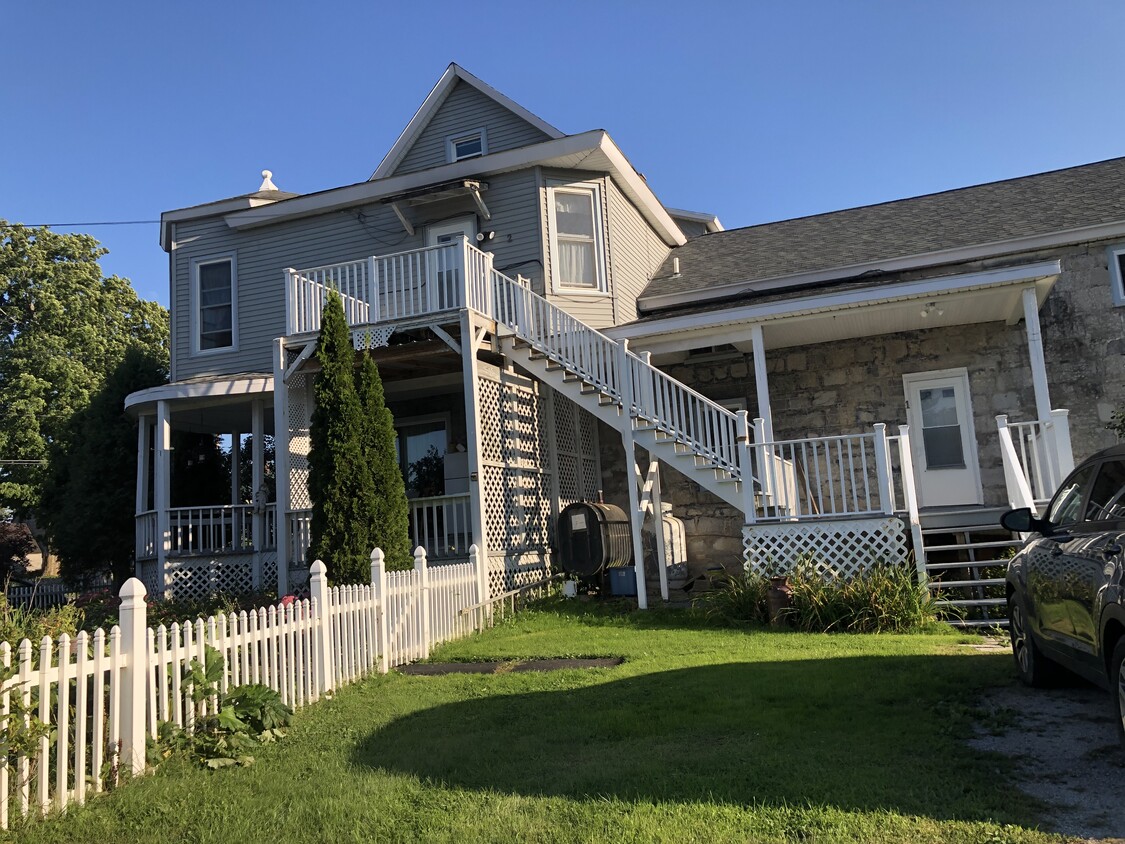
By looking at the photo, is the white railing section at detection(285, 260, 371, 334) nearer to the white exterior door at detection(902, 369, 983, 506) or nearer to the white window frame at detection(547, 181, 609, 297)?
the white window frame at detection(547, 181, 609, 297)

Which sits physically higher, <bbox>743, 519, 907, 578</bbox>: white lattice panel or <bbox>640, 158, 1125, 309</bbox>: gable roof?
<bbox>640, 158, 1125, 309</bbox>: gable roof

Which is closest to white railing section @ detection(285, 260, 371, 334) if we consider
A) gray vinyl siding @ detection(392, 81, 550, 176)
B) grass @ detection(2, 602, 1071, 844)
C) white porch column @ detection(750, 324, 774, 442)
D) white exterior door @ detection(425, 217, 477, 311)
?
white exterior door @ detection(425, 217, 477, 311)

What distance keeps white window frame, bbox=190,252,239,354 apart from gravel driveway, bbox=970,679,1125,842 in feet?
47.5

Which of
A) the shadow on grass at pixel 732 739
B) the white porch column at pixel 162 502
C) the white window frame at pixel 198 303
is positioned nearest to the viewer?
the shadow on grass at pixel 732 739

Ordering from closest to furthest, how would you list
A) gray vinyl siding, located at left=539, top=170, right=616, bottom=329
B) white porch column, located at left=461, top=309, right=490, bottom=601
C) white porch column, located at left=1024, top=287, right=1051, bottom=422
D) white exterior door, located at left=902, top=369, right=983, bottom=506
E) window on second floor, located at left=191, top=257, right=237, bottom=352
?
white porch column, located at left=1024, top=287, right=1051, bottom=422 < white porch column, located at left=461, top=309, right=490, bottom=601 < white exterior door, located at left=902, top=369, right=983, bottom=506 < gray vinyl siding, located at left=539, top=170, right=616, bottom=329 < window on second floor, located at left=191, top=257, right=237, bottom=352

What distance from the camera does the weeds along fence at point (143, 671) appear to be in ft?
14.1

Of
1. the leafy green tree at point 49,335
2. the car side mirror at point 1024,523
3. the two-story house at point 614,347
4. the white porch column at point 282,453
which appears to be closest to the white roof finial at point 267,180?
the two-story house at point 614,347

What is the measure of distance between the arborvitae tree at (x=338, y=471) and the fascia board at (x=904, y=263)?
6.46 metres

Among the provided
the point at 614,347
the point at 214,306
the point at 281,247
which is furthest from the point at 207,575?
Result: the point at 614,347

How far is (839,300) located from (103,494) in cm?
1469

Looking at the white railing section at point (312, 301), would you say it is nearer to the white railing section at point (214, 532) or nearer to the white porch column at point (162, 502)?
the white porch column at point (162, 502)

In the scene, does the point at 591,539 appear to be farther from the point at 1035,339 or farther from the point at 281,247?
the point at 281,247

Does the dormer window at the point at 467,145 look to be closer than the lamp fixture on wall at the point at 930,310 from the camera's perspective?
No

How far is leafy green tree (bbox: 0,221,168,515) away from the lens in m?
26.5
